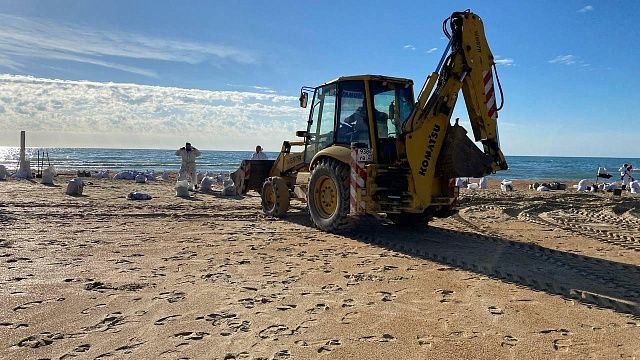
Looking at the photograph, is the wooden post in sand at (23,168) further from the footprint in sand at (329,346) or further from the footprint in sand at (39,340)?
the footprint in sand at (329,346)

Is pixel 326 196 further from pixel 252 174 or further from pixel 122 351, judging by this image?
pixel 122 351

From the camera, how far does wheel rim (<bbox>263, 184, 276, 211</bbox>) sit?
34.0 ft

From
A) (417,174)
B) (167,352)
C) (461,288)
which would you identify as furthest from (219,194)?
(167,352)

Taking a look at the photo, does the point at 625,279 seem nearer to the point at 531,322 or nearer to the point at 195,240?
the point at 531,322

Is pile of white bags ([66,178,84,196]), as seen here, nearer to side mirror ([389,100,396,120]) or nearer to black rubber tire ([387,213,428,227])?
black rubber tire ([387,213,428,227])

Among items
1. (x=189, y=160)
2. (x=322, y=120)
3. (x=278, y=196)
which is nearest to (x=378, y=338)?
(x=322, y=120)

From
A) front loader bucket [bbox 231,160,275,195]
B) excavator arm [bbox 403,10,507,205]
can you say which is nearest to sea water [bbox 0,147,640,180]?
front loader bucket [bbox 231,160,275,195]

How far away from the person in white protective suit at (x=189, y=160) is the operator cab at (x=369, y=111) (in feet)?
28.3

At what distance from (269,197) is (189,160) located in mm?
7031

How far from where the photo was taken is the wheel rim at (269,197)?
1035cm

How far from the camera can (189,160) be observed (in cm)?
1670

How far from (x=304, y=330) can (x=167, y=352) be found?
1000mm

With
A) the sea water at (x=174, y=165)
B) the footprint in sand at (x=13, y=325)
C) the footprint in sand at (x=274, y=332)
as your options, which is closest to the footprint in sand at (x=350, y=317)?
the footprint in sand at (x=274, y=332)

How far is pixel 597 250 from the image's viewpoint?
7352mm
